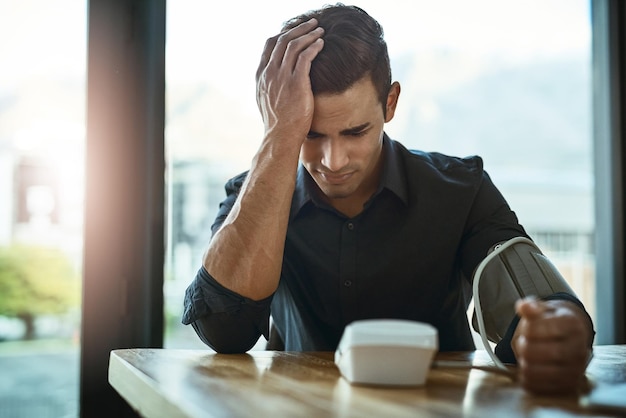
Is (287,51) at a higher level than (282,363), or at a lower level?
higher

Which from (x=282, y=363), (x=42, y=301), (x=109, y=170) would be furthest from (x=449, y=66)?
(x=282, y=363)

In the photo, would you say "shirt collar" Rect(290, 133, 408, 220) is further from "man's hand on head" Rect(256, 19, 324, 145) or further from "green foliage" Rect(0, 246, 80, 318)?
"green foliage" Rect(0, 246, 80, 318)

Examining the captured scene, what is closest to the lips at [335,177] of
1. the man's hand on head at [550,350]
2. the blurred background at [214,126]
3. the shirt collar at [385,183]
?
the shirt collar at [385,183]

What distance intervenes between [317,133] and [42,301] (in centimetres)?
103

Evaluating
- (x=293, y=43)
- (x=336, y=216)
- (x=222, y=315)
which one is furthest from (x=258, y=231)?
(x=293, y=43)

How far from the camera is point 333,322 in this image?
1.61m

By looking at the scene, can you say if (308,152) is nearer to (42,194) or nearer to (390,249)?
(390,249)

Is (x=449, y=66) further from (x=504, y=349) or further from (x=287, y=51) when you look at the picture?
(x=504, y=349)

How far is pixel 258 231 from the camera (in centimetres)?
138

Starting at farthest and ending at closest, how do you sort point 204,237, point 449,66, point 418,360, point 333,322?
point 449,66, point 204,237, point 333,322, point 418,360

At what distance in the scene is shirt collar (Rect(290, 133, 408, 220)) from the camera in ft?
5.26

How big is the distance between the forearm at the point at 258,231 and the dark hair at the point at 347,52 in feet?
0.50

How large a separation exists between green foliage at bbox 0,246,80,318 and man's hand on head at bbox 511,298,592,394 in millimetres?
1490

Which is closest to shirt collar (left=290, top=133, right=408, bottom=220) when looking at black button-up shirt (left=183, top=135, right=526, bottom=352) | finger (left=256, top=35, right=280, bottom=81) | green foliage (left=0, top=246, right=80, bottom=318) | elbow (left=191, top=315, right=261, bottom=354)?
black button-up shirt (left=183, top=135, right=526, bottom=352)
